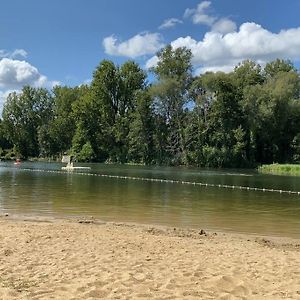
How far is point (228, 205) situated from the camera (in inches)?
951

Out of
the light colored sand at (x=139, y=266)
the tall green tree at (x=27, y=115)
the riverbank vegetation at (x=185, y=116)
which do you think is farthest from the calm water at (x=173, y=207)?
the tall green tree at (x=27, y=115)

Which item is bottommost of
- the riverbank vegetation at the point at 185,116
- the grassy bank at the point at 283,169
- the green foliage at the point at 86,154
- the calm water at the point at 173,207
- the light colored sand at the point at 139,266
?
the calm water at the point at 173,207

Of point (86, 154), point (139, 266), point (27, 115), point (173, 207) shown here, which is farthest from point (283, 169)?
point (27, 115)

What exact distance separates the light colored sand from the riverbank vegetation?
7229cm

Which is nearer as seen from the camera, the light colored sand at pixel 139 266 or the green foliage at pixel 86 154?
the light colored sand at pixel 139 266

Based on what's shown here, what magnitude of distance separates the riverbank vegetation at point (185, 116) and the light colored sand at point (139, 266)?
237 ft

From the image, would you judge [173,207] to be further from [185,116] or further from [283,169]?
[185,116]

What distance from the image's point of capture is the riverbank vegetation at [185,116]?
276ft

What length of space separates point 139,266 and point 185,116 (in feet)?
272

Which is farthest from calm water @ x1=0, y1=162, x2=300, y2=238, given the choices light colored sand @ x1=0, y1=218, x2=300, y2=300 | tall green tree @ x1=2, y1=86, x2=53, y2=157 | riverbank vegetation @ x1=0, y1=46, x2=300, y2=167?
tall green tree @ x1=2, y1=86, x2=53, y2=157

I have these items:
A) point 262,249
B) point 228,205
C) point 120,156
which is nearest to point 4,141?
point 120,156

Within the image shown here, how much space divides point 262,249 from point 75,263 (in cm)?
520

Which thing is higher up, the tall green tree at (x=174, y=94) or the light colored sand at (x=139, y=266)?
the tall green tree at (x=174, y=94)

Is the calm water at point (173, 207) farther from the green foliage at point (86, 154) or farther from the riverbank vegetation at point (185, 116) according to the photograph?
the green foliage at point (86, 154)
